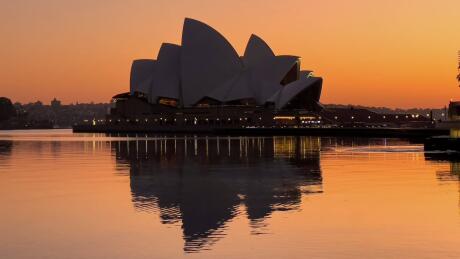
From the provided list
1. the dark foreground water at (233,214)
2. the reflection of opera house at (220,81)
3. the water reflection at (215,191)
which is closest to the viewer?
the dark foreground water at (233,214)

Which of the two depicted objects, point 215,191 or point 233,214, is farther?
point 215,191

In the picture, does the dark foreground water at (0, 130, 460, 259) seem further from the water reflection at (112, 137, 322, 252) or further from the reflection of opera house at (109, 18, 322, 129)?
the reflection of opera house at (109, 18, 322, 129)

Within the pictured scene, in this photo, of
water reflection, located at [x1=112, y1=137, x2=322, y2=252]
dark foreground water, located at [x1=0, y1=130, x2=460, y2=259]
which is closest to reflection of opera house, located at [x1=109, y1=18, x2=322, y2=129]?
water reflection, located at [x1=112, y1=137, x2=322, y2=252]

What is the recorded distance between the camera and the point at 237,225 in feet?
55.3

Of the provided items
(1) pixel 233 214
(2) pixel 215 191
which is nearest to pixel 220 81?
(2) pixel 215 191

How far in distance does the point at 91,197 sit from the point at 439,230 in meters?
11.8

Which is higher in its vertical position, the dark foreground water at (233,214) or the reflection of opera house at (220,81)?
the reflection of opera house at (220,81)

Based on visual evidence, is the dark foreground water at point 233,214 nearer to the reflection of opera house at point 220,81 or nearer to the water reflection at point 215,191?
the water reflection at point 215,191

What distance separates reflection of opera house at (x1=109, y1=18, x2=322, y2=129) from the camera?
13100 centimetres

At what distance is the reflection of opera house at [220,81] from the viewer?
430 ft

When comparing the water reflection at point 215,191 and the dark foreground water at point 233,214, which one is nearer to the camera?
the dark foreground water at point 233,214

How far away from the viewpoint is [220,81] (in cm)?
13825

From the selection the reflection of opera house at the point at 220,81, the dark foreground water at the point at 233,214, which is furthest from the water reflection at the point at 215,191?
the reflection of opera house at the point at 220,81

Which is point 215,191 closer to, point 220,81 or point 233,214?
point 233,214
